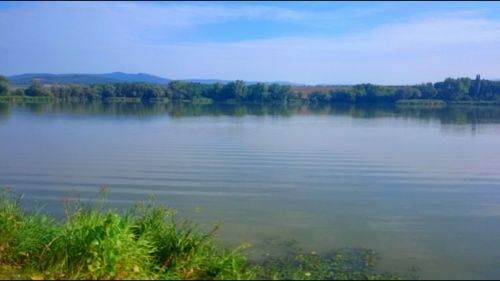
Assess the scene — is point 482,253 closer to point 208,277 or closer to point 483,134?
point 208,277

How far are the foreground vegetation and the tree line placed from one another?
3922 inches

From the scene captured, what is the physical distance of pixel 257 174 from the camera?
1708 centimetres

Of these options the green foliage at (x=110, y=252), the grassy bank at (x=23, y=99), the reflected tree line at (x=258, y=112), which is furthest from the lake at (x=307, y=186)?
the grassy bank at (x=23, y=99)

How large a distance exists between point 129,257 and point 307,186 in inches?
357

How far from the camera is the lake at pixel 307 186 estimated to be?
9539 millimetres

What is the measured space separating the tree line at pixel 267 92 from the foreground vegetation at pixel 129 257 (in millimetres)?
99620

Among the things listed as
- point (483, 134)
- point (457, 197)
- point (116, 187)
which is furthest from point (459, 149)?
point (116, 187)

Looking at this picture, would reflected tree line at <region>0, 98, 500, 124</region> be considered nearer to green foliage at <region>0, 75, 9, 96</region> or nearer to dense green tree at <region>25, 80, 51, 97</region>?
green foliage at <region>0, 75, 9, 96</region>

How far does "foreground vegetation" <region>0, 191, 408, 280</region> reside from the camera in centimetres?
652

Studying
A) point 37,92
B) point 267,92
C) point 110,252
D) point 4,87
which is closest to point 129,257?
point 110,252

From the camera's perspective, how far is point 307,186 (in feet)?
49.4

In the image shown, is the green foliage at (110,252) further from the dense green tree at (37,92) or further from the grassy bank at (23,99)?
the dense green tree at (37,92)

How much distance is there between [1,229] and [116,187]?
272 inches

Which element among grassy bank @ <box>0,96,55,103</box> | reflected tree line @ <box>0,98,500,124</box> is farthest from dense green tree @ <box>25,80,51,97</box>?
reflected tree line @ <box>0,98,500,124</box>
